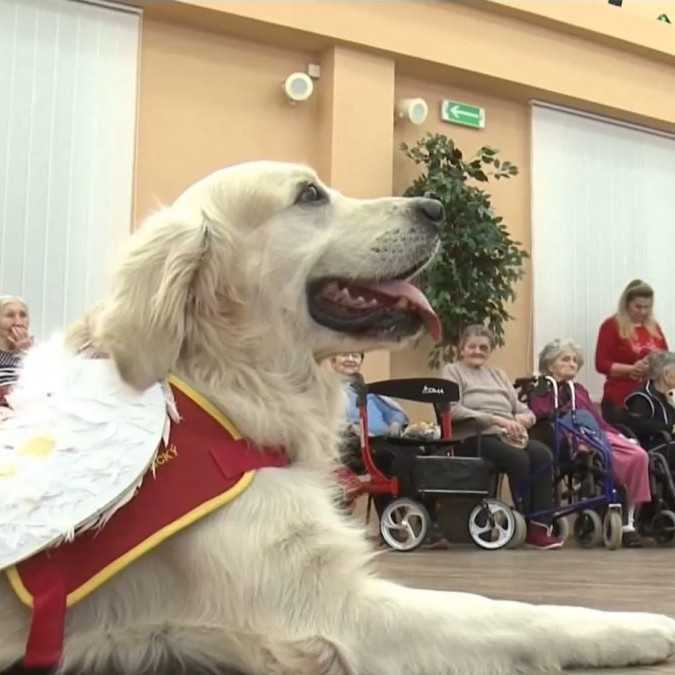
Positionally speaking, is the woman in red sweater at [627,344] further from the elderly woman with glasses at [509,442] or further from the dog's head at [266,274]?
the dog's head at [266,274]

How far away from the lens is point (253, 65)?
647cm

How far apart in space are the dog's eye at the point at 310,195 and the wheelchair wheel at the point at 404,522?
3.07m

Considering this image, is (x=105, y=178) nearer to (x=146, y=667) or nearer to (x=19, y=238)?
(x=19, y=238)

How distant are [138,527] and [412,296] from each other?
0.75 m

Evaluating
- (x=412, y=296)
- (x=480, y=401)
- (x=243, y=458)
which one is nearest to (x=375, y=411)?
(x=480, y=401)

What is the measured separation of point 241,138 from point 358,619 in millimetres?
5272

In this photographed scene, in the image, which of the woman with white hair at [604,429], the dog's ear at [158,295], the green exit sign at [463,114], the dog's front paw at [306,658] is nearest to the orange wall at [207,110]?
the green exit sign at [463,114]

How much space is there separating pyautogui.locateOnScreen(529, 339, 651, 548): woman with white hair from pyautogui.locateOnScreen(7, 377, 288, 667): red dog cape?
13.7ft

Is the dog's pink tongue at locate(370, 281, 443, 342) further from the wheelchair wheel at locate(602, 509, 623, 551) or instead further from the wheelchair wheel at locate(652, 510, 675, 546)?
the wheelchair wheel at locate(652, 510, 675, 546)

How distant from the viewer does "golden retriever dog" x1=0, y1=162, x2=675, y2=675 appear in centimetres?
144

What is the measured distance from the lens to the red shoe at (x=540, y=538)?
508cm

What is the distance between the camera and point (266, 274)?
1844 millimetres

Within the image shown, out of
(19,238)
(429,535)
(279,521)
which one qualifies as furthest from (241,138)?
(279,521)

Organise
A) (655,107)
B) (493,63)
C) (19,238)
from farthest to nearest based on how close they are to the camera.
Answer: (655,107)
(493,63)
(19,238)
